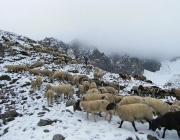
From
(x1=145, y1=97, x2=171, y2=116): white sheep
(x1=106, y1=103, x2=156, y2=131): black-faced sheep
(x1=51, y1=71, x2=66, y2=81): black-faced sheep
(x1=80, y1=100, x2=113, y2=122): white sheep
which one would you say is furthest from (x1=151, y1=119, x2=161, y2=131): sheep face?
(x1=51, y1=71, x2=66, y2=81): black-faced sheep


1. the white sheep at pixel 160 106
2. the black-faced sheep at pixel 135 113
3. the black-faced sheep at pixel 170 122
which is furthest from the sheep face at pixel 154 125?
the white sheep at pixel 160 106

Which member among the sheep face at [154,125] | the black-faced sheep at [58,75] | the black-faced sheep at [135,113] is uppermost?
the black-faced sheep at [58,75]

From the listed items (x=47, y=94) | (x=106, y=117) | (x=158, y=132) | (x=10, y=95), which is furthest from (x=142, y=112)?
(x=10, y=95)

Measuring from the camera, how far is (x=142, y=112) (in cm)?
1101

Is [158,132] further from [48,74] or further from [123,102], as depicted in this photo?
[48,74]

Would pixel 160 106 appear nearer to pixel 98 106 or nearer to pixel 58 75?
pixel 98 106

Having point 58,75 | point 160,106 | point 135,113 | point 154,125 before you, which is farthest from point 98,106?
point 58,75

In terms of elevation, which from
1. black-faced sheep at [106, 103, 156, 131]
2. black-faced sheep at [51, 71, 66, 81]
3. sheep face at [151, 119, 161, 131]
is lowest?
sheep face at [151, 119, 161, 131]

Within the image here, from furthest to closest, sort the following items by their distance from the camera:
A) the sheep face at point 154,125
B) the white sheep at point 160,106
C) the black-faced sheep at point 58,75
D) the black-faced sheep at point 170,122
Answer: the black-faced sheep at point 58,75
the white sheep at point 160,106
the sheep face at point 154,125
the black-faced sheep at point 170,122

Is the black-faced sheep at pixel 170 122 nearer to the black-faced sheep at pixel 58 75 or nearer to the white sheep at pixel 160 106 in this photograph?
the white sheep at pixel 160 106

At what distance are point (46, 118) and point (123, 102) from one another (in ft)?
16.7

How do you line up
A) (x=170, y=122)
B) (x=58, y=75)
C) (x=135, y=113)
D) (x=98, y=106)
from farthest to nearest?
(x=58, y=75) < (x=98, y=106) < (x=135, y=113) < (x=170, y=122)

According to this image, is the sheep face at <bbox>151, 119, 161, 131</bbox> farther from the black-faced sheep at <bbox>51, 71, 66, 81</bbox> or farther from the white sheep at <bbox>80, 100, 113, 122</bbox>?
the black-faced sheep at <bbox>51, 71, 66, 81</bbox>

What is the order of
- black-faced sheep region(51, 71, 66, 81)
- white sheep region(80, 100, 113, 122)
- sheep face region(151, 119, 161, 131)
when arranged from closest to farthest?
sheep face region(151, 119, 161, 131) → white sheep region(80, 100, 113, 122) → black-faced sheep region(51, 71, 66, 81)
